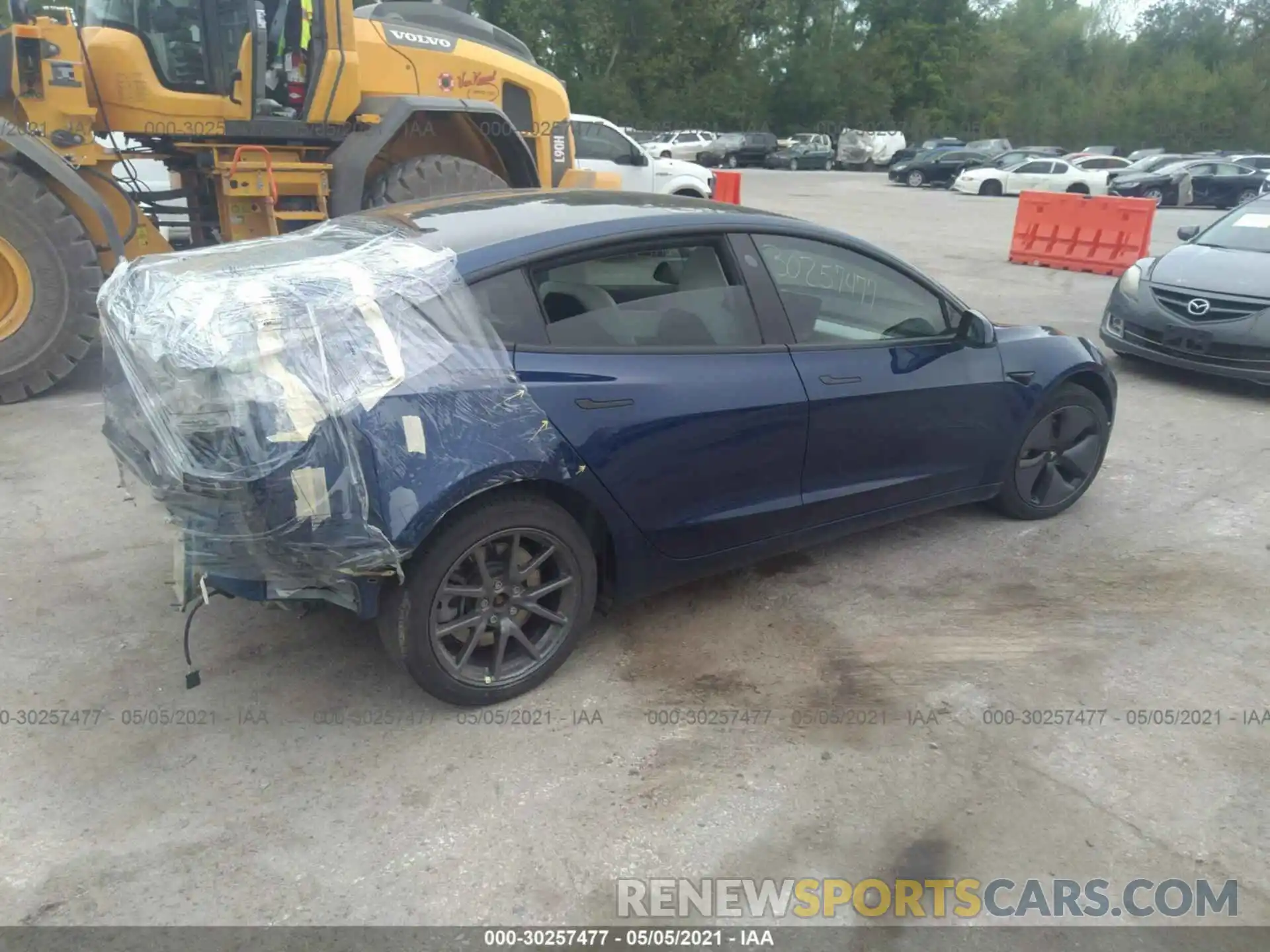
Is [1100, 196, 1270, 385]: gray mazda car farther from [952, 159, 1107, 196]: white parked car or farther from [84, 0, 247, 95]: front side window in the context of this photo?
[952, 159, 1107, 196]: white parked car

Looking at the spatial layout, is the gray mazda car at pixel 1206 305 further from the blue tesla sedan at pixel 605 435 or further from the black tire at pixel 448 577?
the black tire at pixel 448 577

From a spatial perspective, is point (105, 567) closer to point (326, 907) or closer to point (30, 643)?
point (30, 643)

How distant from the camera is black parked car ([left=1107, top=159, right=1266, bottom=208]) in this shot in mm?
27781

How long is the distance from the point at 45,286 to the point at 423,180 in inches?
106

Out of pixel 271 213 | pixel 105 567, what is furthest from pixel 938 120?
pixel 105 567

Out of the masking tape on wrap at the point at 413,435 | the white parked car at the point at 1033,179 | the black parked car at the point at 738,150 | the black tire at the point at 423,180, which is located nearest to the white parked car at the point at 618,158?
the black tire at the point at 423,180

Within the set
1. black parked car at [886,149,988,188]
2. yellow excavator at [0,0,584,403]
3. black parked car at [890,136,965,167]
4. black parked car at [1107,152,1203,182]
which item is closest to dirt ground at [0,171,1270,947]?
yellow excavator at [0,0,584,403]

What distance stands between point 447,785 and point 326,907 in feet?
1.77

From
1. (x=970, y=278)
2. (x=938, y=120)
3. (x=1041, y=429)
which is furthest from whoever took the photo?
(x=938, y=120)

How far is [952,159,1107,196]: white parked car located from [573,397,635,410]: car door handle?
2913 cm

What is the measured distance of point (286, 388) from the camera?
9.24ft

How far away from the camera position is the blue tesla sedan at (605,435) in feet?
9.67

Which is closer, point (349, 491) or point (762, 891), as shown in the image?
point (762, 891)

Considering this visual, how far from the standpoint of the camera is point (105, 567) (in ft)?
14.1
